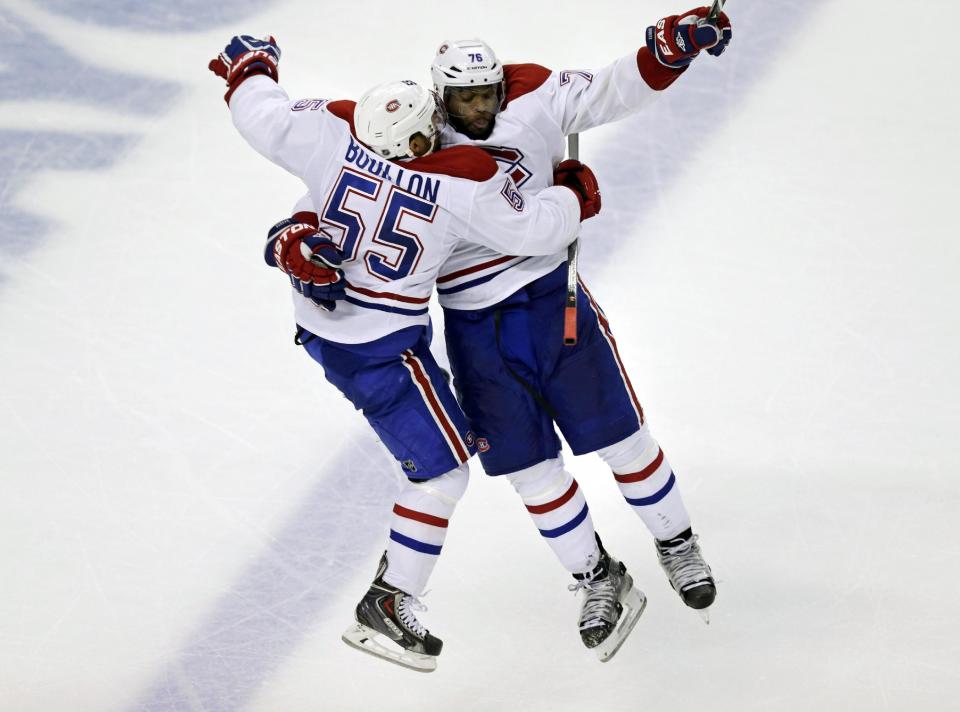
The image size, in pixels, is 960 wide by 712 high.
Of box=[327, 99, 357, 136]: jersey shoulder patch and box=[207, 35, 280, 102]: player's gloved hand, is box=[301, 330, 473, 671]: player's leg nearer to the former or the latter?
box=[327, 99, 357, 136]: jersey shoulder patch

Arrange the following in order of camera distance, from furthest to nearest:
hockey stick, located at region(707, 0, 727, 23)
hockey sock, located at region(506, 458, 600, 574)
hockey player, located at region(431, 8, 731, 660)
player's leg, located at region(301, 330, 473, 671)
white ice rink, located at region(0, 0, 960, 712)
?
white ice rink, located at region(0, 0, 960, 712) < hockey sock, located at region(506, 458, 600, 574) < hockey player, located at region(431, 8, 731, 660) < player's leg, located at region(301, 330, 473, 671) < hockey stick, located at region(707, 0, 727, 23)

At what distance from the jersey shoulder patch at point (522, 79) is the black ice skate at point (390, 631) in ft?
4.70

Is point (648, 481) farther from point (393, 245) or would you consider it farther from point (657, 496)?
point (393, 245)

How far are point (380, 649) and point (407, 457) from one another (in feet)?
1.84

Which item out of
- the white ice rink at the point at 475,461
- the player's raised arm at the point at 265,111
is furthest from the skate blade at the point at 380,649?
the player's raised arm at the point at 265,111

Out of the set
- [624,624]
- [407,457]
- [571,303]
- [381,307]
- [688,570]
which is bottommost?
[624,624]

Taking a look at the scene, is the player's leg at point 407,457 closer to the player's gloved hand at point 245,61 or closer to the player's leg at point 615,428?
the player's leg at point 615,428

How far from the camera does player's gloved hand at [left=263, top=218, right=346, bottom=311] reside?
11.9ft

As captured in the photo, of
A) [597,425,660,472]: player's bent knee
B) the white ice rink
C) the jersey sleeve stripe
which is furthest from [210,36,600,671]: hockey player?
the white ice rink

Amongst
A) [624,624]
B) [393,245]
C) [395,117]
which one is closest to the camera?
[395,117]

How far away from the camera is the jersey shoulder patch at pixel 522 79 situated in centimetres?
401

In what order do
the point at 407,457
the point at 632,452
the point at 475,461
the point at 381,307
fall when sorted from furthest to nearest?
the point at 475,461, the point at 632,452, the point at 407,457, the point at 381,307

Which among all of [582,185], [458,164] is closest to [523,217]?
[458,164]

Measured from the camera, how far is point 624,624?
14.0 feet
